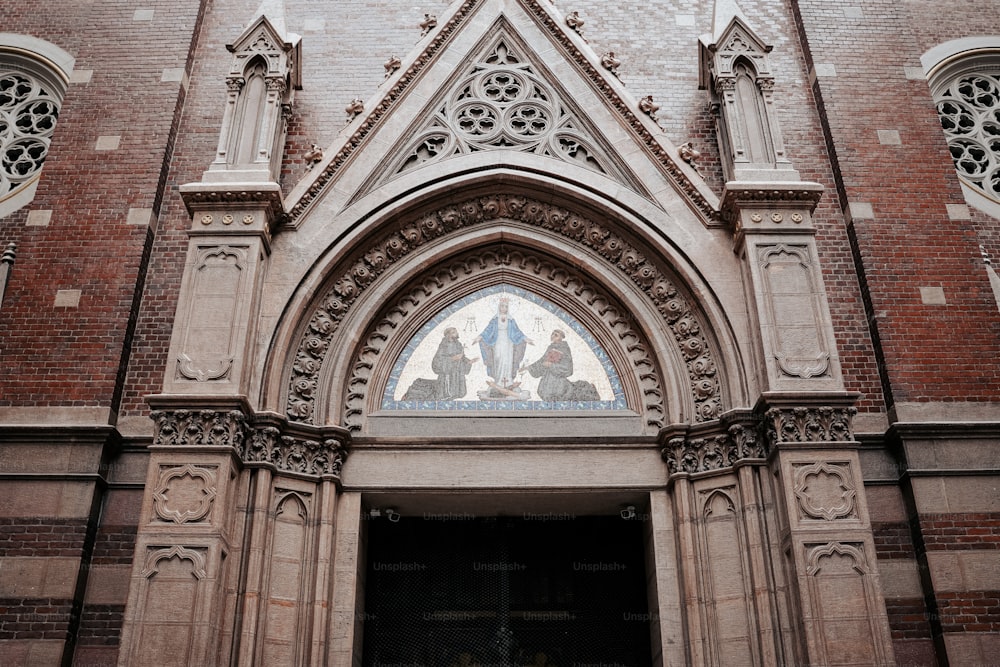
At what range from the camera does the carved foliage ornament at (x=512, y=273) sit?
406 inches

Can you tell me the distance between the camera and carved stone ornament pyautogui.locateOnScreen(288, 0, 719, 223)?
34.8ft

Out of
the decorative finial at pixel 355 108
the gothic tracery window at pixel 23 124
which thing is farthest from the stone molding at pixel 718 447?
the gothic tracery window at pixel 23 124

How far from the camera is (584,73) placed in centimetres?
1161

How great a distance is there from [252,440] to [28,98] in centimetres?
747

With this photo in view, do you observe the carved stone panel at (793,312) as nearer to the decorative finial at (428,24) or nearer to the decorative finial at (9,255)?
the decorative finial at (428,24)

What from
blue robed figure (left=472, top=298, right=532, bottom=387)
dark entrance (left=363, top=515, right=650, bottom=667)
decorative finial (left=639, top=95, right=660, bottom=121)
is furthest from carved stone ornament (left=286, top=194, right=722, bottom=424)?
dark entrance (left=363, top=515, right=650, bottom=667)

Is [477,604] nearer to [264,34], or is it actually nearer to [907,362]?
[907,362]

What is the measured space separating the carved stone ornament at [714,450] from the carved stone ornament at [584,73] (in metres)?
2.55

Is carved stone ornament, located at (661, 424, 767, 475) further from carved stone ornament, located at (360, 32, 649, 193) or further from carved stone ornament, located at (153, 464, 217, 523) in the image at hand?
carved stone ornament, located at (153, 464, 217, 523)

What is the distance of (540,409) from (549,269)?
1925 millimetres

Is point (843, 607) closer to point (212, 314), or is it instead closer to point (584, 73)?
point (212, 314)

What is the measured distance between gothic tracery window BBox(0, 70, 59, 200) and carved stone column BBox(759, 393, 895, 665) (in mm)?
10262

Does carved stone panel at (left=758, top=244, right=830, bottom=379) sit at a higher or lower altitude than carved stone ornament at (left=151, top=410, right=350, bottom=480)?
higher

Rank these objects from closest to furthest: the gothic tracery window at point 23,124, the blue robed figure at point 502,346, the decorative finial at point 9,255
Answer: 1. the blue robed figure at point 502,346
2. the decorative finial at point 9,255
3. the gothic tracery window at point 23,124
